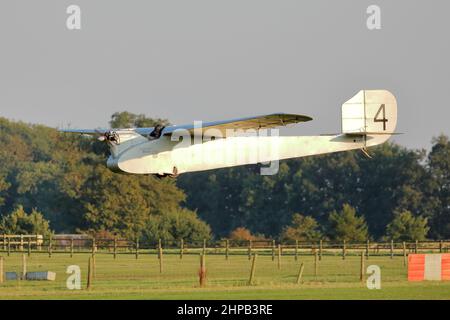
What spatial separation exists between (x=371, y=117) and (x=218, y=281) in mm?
8047

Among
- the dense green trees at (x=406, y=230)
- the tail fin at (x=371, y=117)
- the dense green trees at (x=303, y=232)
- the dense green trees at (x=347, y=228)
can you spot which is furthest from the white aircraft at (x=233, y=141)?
the dense green trees at (x=406, y=230)

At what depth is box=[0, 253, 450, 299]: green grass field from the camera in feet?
121

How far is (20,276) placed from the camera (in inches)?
1741

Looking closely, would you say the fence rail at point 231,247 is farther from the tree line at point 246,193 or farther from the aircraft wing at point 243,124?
the aircraft wing at point 243,124

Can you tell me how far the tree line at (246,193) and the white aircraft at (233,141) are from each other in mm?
44743

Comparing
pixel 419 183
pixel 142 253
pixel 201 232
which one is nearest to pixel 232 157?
pixel 142 253

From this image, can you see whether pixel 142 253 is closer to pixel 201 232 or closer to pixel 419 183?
pixel 201 232

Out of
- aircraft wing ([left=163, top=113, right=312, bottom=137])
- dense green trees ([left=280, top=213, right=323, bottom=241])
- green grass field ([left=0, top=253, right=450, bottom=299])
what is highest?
aircraft wing ([left=163, top=113, right=312, bottom=137])

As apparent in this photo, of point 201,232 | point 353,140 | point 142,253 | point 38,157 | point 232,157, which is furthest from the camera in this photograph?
point 38,157

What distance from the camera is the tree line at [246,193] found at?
319 ft

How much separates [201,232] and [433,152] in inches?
1634

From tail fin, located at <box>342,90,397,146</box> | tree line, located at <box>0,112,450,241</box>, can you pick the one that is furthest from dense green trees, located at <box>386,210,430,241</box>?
tail fin, located at <box>342,90,397,146</box>

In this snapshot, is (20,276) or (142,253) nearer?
(20,276)

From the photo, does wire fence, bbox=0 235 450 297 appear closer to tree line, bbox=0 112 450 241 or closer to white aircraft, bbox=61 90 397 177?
white aircraft, bbox=61 90 397 177
